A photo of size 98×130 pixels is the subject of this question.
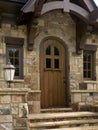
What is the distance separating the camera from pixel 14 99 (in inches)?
267

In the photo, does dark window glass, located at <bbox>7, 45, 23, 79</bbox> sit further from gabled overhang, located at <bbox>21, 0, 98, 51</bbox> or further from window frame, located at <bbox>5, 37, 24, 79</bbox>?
gabled overhang, located at <bbox>21, 0, 98, 51</bbox>

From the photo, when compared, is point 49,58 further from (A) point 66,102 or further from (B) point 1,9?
(B) point 1,9

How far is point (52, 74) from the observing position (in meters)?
10.3

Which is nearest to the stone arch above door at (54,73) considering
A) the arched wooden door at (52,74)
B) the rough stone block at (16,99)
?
the arched wooden door at (52,74)

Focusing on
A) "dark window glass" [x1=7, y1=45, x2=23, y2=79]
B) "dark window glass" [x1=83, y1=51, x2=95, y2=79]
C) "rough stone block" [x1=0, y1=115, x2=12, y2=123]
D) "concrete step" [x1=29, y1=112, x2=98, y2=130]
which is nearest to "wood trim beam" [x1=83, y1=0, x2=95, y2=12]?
"dark window glass" [x1=83, y1=51, x2=95, y2=79]

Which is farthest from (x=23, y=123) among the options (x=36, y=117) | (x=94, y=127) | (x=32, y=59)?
(x=32, y=59)

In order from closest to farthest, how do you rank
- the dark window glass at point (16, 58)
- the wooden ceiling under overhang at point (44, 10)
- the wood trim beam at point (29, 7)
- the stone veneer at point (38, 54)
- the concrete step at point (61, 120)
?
the concrete step at point (61, 120) → the wood trim beam at point (29, 7) → the wooden ceiling under overhang at point (44, 10) → the stone veneer at point (38, 54) → the dark window glass at point (16, 58)

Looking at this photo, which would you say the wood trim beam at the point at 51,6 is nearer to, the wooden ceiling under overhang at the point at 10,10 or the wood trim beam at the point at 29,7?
the wood trim beam at the point at 29,7

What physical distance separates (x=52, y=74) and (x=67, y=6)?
7.81ft

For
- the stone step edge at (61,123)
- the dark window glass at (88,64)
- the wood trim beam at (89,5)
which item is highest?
the wood trim beam at (89,5)

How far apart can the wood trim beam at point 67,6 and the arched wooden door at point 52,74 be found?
1318mm

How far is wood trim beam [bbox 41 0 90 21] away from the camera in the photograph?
9.19 m

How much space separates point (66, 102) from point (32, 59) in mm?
2006

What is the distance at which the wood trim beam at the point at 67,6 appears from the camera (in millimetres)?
9188
